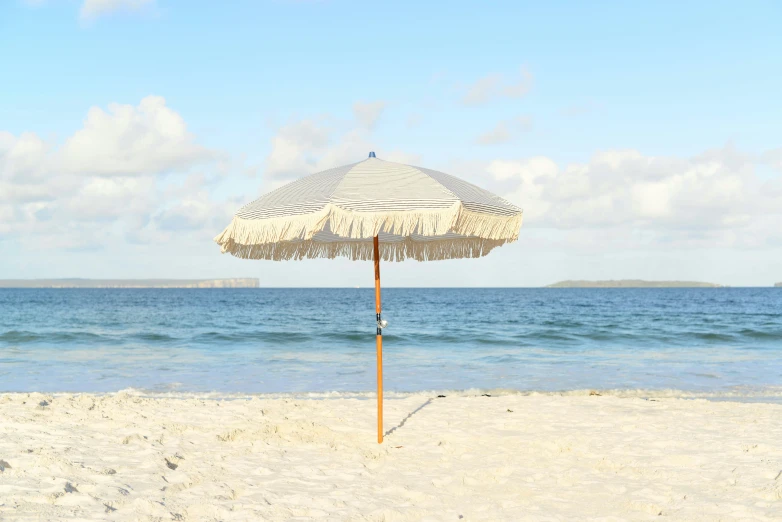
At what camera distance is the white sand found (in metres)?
4.18

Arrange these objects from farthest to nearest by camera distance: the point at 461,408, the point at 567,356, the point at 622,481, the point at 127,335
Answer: the point at 127,335 < the point at 567,356 < the point at 461,408 < the point at 622,481

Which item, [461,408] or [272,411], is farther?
[461,408]

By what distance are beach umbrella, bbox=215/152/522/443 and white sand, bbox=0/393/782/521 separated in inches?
41.8

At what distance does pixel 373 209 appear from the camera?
16.0 feet

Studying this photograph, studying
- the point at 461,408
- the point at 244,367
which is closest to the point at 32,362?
the point at 244,367

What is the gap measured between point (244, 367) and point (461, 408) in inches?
335

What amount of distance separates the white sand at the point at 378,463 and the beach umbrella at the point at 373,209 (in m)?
1.06

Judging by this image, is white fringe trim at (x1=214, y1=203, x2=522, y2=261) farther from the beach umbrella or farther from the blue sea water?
the blue sea water

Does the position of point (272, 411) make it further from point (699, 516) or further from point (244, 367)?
point (244, 367)

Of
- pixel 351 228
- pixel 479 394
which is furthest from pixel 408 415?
pixel 351 228

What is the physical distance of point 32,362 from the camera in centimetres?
1595

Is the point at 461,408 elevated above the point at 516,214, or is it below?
below

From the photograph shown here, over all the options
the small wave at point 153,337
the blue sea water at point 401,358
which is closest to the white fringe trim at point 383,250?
the blue sea water at point 401,358

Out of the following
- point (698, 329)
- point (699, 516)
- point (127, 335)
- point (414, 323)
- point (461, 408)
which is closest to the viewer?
point (699, 516)
